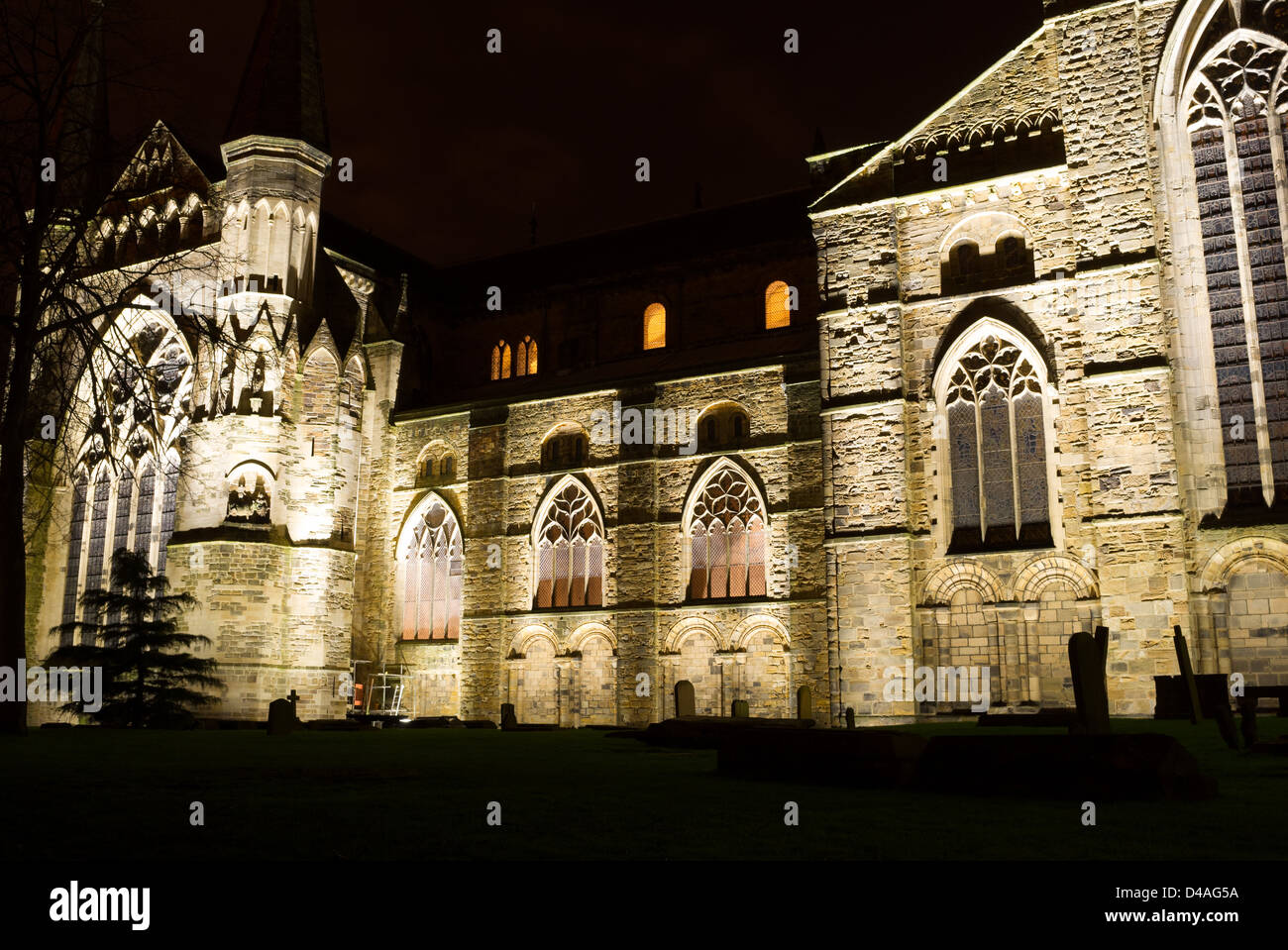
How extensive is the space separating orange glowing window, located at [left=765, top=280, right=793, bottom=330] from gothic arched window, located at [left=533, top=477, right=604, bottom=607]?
8.21m

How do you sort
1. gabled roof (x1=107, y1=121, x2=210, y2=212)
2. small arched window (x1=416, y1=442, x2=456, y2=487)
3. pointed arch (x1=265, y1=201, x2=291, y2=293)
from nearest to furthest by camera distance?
1. pointed arch (x1=265, y1=201, x2=291, y2=293)
2. small arched window (x1=416, y1=442, x2=456, y2=487)
3. gabled roof (x1=107, y1=121, x2=210, y2=212)

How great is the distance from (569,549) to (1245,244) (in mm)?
18005

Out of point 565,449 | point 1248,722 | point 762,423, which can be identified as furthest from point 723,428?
point 1248,722

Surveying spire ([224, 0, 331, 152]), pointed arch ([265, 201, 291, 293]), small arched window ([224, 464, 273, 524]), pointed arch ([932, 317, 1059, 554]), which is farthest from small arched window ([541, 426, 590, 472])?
spire ([224, 0, 331, 152])

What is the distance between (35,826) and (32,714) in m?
30.5

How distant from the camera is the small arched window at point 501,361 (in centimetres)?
3866

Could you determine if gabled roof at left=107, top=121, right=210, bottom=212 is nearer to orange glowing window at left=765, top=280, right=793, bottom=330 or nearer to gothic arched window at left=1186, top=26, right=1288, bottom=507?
orange glowing window at left=765, top=280, right=793, bottom=330

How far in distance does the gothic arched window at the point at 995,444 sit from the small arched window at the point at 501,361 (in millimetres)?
18335

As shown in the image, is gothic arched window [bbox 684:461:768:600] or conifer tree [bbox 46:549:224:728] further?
gothic arched window [bbox 684:461:768:600]

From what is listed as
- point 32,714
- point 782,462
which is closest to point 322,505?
point 32,714

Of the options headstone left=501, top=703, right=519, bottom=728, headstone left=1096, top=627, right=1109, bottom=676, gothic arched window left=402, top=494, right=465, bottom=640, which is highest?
gothic arched window left=402, top=494, right=465, bottom=640

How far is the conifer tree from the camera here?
81.6 feet
